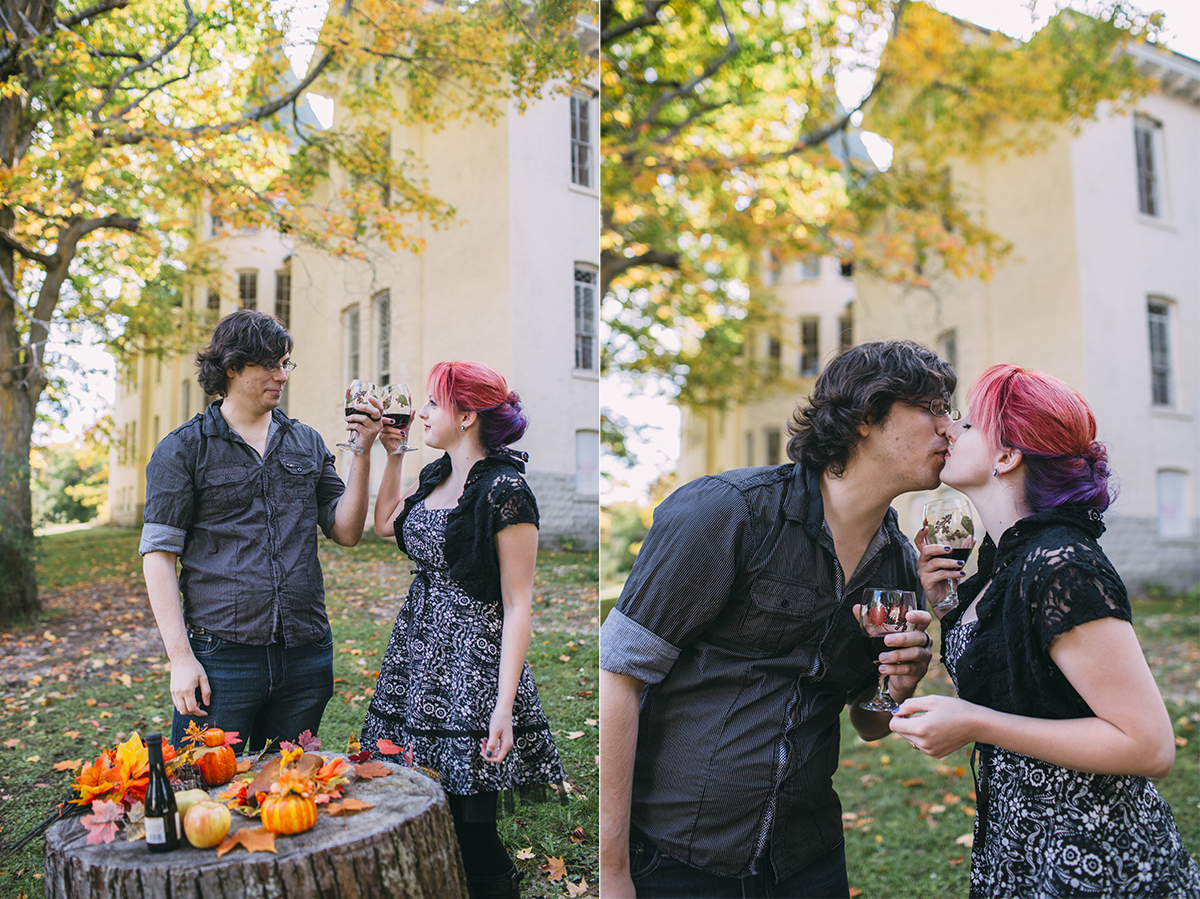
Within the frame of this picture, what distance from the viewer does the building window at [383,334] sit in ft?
6.40

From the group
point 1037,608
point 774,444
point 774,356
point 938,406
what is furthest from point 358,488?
point 774,444

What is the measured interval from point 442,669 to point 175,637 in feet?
1.82

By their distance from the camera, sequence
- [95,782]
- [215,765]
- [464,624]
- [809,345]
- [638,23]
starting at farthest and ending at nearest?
[809,345]
[638,23]
[464,624]
[215,765]
[95,782]

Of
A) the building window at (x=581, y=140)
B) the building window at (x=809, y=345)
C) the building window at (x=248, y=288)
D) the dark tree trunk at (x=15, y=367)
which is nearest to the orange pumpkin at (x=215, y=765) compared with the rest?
the dark tree trunk at (x=15, y=367)

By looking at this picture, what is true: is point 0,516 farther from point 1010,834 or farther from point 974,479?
point 1010,834

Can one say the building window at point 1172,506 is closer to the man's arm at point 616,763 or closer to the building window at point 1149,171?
the building window at point 1149,171

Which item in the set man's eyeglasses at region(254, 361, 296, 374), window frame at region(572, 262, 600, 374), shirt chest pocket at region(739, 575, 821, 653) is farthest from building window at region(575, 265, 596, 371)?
shirt chest pocket at region(739, 575, 821, 653)

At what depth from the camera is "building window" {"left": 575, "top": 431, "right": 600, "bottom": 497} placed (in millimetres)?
2094

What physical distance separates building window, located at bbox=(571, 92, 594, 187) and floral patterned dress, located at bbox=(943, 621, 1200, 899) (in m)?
1.68

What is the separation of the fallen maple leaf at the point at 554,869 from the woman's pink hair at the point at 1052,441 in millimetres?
1330

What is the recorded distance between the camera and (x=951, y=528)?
170 centimetres

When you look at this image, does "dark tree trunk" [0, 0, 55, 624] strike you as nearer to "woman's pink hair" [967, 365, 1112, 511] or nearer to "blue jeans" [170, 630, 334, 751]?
"blue jeans" [170, 630, 334, 751]

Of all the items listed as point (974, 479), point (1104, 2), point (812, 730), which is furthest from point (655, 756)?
point (1104, 2)

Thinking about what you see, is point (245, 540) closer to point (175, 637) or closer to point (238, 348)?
point (175, 637)
